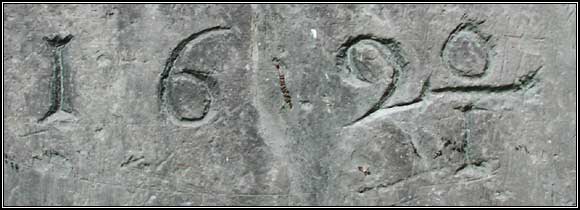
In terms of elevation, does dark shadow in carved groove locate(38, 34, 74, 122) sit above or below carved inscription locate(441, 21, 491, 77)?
below

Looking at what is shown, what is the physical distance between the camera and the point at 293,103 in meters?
2.32

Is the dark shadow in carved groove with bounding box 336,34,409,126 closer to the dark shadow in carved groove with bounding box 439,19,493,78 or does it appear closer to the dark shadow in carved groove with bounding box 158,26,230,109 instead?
the dark shadow in carved groove with bounding box 439,19,493,78

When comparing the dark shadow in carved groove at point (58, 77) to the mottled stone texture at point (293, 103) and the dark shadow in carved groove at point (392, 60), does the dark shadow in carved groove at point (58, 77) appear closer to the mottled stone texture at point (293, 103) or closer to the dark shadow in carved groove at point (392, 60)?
the mottled stone texture at point (293, 103)

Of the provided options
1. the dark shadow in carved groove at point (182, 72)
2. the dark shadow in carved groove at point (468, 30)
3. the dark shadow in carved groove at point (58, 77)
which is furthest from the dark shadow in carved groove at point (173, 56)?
the dark shadow in carved groove at point (468, 30)

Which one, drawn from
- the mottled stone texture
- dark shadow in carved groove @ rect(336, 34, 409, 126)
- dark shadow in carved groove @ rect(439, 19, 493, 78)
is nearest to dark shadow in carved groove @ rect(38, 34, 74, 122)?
the mottled stone texture

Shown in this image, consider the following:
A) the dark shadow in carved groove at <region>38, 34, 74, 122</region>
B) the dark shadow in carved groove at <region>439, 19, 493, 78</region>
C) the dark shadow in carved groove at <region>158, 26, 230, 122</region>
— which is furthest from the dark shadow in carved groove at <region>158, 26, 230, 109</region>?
the dark shadow in carved groove at <region>439, 19, 493, 78</region>

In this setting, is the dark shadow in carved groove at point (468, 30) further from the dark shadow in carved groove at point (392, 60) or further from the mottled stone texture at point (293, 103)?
the dark shadow in carved groove at point (392, 60)

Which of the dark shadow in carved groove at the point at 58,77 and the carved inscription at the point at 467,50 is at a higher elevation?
the carved inscription at the point at 467,50

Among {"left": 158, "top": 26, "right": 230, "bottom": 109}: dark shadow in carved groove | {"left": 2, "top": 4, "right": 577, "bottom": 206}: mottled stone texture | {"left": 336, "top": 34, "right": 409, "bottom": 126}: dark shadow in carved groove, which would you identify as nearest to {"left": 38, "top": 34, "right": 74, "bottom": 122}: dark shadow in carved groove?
{"left": 2, "top": 4, "right": 577, "bottom": 206}: mottled stone texture

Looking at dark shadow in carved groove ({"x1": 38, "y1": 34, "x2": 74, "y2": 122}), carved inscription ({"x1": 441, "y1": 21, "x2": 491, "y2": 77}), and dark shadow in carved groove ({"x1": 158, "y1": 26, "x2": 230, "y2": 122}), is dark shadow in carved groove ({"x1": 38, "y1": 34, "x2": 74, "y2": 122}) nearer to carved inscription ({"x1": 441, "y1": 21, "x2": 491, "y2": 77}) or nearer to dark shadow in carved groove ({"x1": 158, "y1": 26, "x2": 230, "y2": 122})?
dark shadow in carved groove ({"x1": 158, "y1": 26, "x2": 230, "y2": 122})

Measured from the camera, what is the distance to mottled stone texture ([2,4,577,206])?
2.31 meters

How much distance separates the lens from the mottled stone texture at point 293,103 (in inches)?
90.8

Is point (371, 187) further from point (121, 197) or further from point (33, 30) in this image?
point (33, 30)

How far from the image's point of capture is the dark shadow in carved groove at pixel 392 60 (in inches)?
90.7
